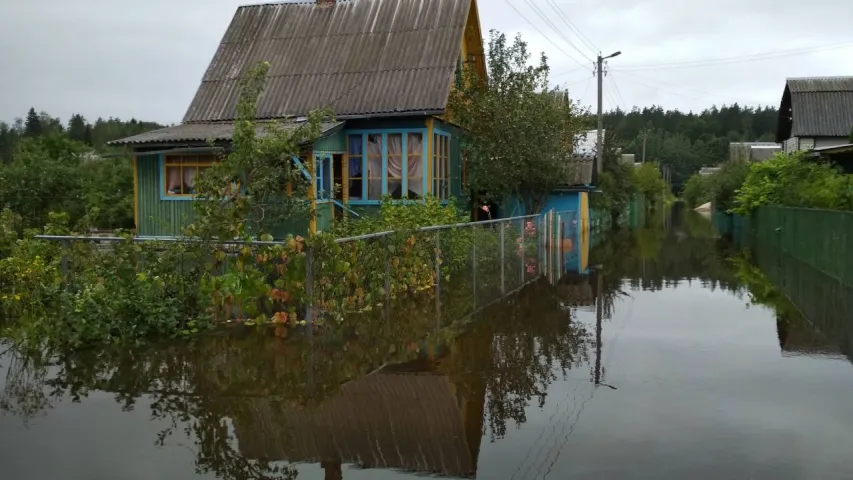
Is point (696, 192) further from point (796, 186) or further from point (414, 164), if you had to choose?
point (414, 164)

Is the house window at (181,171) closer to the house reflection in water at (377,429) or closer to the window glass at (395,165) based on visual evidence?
the window glass at (395,165)

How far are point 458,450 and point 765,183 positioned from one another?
3004 centimetres

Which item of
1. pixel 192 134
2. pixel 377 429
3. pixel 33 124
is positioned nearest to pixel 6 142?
pixel 33 124

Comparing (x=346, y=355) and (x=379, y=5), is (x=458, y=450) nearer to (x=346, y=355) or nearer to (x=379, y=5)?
(x=346, y=355)

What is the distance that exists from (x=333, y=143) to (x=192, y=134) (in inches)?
130

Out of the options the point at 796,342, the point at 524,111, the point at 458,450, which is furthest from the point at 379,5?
the point at 458,450

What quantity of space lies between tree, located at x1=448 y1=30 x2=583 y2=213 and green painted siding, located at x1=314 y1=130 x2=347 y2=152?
3.48 m

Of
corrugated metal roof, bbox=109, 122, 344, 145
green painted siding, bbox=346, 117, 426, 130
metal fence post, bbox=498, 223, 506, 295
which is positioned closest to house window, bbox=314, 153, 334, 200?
corrugated metal roof, bbox=109, 122, 344, 145

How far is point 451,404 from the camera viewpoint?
688cm

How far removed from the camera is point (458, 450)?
5691mm

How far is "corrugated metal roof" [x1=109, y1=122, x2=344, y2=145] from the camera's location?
58.0 ft

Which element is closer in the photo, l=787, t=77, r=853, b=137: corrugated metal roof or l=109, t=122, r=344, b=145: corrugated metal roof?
l=109, t=122, r=344, b=145: corrugated metal roof

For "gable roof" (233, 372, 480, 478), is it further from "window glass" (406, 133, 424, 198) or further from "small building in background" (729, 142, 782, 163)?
"small building in background" (729, 142, 782, 163)

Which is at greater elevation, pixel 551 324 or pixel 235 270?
pixel 235 270
